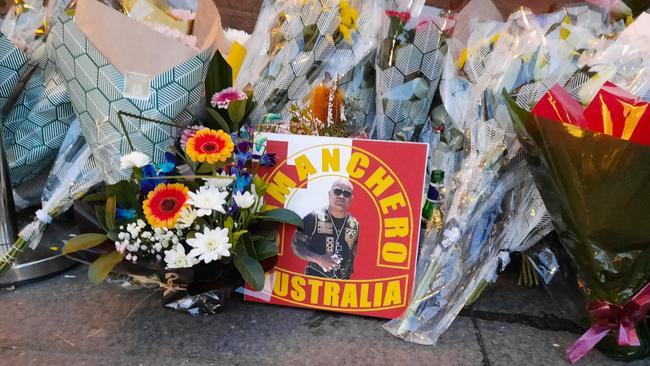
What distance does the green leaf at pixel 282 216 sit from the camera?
1.96m

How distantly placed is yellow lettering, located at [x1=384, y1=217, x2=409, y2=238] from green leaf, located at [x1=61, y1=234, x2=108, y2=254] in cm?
94

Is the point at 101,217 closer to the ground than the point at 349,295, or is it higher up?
higher up

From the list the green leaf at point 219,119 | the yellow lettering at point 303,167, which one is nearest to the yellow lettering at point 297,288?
the yellow lettering at point 303,167

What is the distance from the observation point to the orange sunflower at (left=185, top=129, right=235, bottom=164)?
5.86 feet

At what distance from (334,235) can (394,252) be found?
0.22m

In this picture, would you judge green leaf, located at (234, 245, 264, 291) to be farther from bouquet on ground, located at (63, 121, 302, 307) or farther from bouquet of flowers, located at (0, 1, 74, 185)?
bouquet of flowers, located at (0, 1, 74, 185)

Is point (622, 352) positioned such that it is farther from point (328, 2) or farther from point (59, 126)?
point (59, 126)

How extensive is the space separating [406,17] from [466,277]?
0.99 metres

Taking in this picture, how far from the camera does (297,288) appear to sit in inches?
81.8

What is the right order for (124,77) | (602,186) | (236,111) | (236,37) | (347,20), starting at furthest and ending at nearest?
(236,37), (347,20), (236,111), (124,77), (602,186)

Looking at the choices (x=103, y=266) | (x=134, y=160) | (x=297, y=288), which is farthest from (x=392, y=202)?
(x=103, y=266)

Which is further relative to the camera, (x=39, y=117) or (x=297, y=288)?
(x=39, y=117)

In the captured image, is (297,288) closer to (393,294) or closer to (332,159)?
(393,294)

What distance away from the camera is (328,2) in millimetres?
2248
